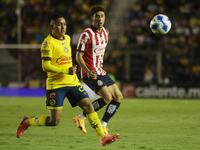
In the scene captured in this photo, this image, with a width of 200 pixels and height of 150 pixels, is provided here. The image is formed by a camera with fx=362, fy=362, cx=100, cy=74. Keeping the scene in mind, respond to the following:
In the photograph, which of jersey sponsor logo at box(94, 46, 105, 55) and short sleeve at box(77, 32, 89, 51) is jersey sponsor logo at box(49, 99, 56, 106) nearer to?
short sleeve at box(77, 32, 89, 51)

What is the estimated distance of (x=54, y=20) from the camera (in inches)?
226

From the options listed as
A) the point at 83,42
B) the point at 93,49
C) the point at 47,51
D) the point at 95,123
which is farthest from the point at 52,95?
the point at 93,49

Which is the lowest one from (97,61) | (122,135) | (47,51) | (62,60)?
(122,135)

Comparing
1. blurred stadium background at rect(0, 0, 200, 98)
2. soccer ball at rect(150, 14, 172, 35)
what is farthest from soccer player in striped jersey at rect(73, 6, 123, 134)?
blurred stadium background at rect(0, 0, 200, 98)

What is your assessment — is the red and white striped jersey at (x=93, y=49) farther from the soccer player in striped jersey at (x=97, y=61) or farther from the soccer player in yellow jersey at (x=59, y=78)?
the soccer player in yellow jersey at (x=59, y=78)

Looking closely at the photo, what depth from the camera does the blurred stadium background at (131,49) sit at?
1724cm

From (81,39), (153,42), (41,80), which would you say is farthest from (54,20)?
(153,42)

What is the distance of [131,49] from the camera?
18.3 metres

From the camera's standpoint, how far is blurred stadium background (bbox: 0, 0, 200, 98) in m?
17.2

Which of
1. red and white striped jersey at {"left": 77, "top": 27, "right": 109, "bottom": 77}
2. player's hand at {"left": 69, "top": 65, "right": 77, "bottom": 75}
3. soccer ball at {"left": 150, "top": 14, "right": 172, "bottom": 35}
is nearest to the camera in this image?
player's hand at {"left": 69, "top": 65, "right": 77, "bottom": 75}

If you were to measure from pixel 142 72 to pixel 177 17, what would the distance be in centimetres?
404

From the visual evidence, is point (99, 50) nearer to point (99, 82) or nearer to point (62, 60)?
point (99, 82)

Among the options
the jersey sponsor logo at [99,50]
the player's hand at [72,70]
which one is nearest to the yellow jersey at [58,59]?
the player's hand at [72,70]

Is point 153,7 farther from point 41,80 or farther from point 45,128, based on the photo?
point 45,128
